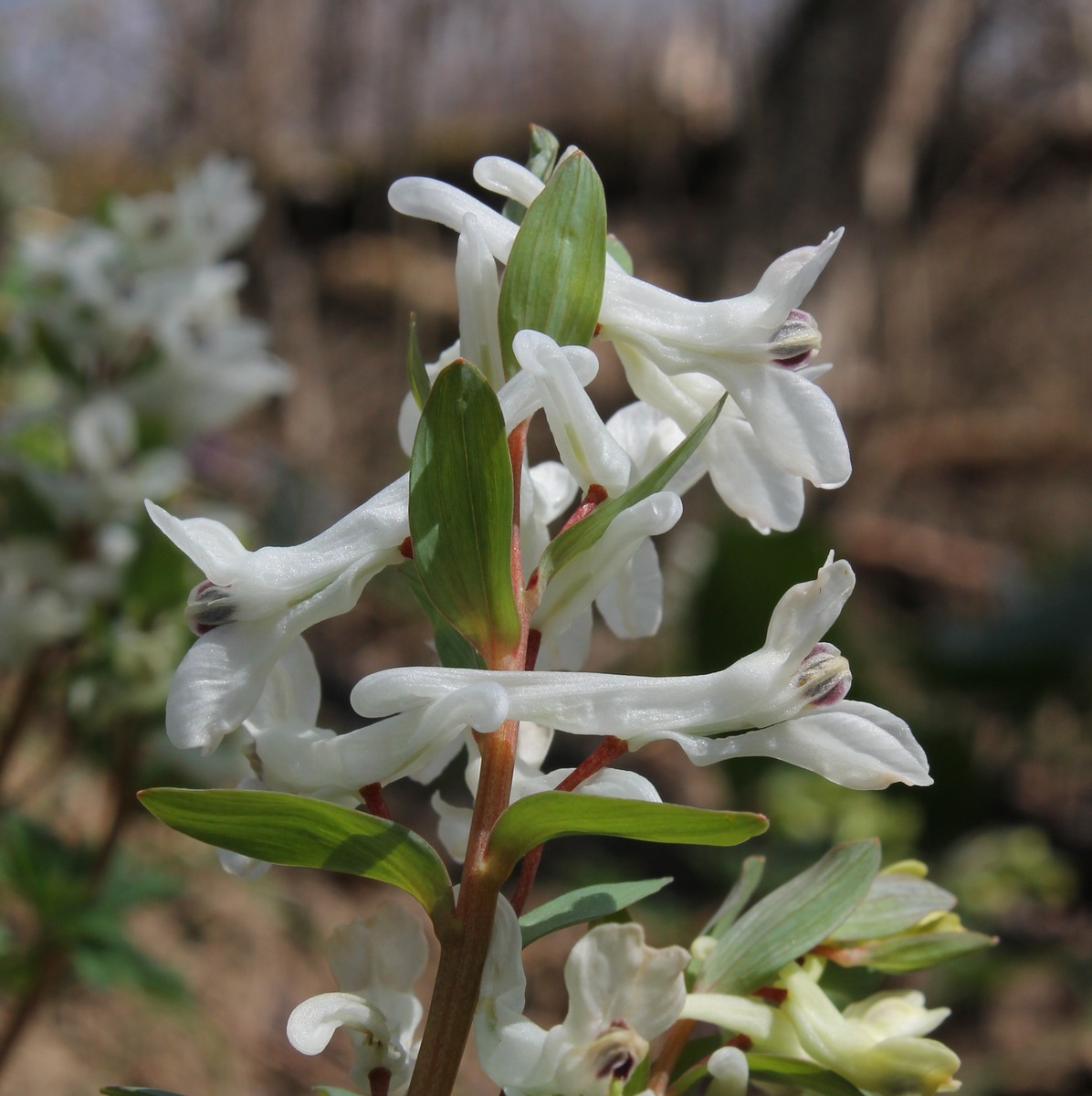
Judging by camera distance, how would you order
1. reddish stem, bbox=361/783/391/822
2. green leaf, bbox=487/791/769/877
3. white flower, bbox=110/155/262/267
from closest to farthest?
green leaf, bbox=487/791/769/877 → reddish stem, bbox=361/783/391/822 → white flower, bbox=110/155/262/267

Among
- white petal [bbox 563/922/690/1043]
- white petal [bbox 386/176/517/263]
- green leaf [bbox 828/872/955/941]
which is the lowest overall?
white petal [bbox 563/922/690/1043]

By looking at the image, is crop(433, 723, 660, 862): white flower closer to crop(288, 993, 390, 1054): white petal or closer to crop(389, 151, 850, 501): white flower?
crop(288, 993, 390, 1054): white petal

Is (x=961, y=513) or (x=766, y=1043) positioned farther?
(x=961, y=513)

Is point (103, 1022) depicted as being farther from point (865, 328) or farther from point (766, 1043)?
point (865, 328)

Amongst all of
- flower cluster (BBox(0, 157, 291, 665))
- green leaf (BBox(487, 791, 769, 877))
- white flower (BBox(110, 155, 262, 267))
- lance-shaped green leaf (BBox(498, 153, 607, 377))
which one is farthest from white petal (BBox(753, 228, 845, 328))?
white flower (BBox(110, 155, 262, 267))

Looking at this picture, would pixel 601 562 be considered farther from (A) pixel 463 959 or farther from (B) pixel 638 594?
(A) pixel 463 959

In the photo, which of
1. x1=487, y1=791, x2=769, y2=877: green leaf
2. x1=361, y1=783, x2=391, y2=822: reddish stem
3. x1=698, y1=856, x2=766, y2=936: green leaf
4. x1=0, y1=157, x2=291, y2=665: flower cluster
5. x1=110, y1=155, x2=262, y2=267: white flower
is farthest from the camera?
x1=110, y1=155, x2=262, y2=267: white flower

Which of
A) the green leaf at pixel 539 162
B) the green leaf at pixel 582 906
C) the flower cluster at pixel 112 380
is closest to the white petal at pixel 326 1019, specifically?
the green leaf at pixel 582 906

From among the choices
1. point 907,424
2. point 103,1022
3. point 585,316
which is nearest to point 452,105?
point 907,424
